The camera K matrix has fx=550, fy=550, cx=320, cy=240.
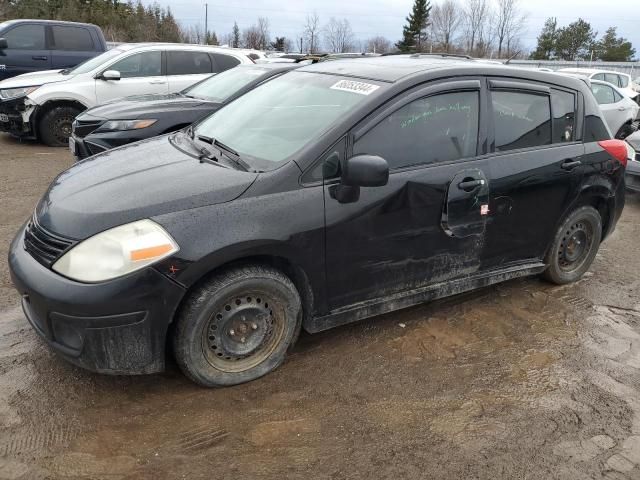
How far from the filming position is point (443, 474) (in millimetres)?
2512

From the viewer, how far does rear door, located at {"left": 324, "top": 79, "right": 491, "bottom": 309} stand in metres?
3.17

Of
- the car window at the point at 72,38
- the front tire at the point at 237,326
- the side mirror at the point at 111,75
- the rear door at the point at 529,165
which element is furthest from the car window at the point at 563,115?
the car window at the point at 72,38

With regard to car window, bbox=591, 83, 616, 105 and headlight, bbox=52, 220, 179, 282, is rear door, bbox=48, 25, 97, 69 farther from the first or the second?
car window, bbox=591, 83, 616, 105

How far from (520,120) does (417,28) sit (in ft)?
200

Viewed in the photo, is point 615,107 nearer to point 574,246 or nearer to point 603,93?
point 603,93

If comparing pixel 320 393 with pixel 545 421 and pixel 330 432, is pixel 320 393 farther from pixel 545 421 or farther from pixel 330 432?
pixel 545 421

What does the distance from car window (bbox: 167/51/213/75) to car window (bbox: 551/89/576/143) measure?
22.9 ft

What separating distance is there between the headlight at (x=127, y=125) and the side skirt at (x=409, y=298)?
423 cm

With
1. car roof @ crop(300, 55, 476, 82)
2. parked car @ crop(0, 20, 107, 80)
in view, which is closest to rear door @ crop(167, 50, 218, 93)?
parked car @ crop(0, 20, 107, 80)

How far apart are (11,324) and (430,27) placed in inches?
2534

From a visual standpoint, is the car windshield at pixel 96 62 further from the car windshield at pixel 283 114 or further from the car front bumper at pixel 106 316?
the car front bumper at pixel 106 316

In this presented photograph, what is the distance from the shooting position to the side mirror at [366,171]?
9.66 feet

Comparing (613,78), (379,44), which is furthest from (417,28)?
(613,78)

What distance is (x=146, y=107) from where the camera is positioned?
22.0ft
